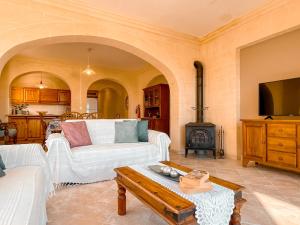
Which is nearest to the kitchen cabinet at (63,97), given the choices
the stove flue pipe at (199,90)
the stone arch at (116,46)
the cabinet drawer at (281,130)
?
the stone arch at (116,46)

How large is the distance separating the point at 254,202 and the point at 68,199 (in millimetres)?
2067

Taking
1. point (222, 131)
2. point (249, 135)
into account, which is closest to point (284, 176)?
point (249, 135)

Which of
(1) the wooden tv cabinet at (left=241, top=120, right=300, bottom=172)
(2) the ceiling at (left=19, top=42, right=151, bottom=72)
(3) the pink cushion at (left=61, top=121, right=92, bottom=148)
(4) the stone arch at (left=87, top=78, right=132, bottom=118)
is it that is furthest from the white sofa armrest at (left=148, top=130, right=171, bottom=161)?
(4) the stone arch at (left=87, top=78, right=132, bottom=118)

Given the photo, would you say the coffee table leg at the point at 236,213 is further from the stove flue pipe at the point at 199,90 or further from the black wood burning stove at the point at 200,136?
the stove flue pipe at the point at 199,90

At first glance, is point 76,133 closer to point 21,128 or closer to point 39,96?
point 21,128

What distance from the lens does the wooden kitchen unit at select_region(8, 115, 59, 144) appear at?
6570 mm

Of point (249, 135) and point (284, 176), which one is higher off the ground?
point (249, 135)

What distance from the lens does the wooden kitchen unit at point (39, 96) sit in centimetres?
729

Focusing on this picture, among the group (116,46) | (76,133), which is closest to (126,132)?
(76,133)

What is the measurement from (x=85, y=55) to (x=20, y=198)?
218 inches

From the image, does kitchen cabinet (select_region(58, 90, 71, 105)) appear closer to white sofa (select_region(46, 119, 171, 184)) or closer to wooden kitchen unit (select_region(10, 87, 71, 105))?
wooden kitchen unit (select_region(10, 87, 71, 105))

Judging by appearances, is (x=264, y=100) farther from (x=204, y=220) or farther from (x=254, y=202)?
(x=204, y=220)

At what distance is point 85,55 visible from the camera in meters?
6.05

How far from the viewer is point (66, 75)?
6832 millimetres
